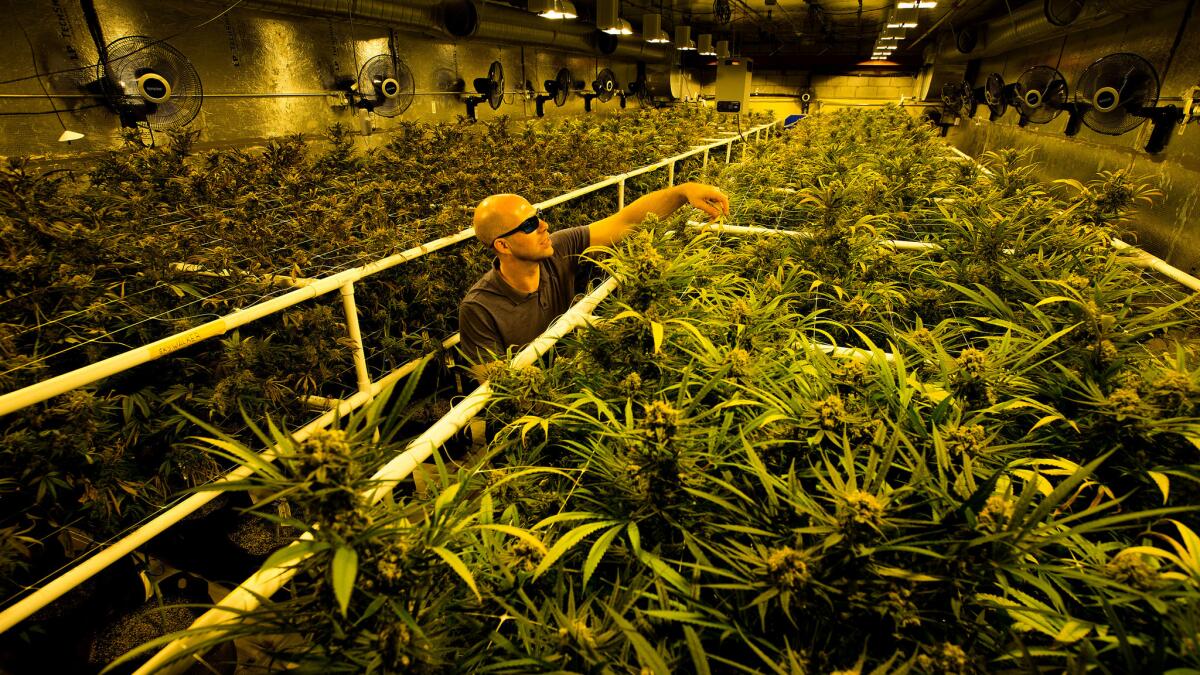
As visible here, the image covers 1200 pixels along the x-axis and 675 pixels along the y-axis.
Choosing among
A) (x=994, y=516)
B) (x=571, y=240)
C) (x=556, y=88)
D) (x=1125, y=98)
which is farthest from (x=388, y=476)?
(x=556, y=88)

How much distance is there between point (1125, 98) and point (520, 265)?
6094 millimetres

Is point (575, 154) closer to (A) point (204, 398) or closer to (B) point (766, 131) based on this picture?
(A) point (204, 398)

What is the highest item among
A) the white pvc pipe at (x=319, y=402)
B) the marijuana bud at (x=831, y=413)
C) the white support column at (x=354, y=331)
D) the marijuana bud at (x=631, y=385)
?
the marijuana bud at (x=831, y=413)

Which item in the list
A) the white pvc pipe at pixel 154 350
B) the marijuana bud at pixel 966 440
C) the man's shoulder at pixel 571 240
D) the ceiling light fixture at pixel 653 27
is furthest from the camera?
the ceiling light fixture at pixel 653 27

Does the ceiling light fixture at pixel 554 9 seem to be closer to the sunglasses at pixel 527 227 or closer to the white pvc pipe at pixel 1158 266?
the sunglasses at pixel 527 227

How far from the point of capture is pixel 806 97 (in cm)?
1858

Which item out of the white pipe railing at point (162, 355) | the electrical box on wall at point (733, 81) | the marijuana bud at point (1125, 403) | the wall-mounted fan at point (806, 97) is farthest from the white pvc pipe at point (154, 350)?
the wall-mounted fan at point (806, 97)

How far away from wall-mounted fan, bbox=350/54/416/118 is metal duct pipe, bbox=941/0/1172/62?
8.01 m

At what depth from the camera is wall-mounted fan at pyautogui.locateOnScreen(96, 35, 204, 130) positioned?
4.01 meters

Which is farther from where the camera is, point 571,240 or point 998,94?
point 998,94

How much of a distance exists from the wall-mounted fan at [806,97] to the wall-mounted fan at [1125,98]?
1487 cm

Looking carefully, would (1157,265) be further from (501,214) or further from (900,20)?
(900,20)

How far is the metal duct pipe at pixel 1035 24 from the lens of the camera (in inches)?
208

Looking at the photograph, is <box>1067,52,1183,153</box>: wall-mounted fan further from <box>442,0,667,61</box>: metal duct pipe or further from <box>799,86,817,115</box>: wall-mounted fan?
<box>799,86,817,115</box>: wall-mounted fan
